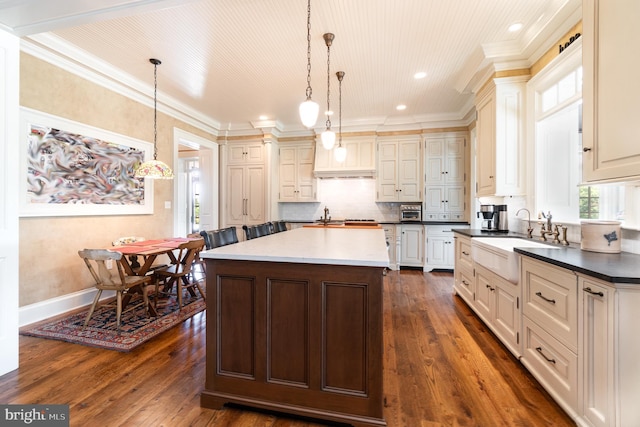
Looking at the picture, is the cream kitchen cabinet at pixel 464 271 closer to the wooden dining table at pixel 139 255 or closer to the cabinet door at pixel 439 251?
the cabinet door at pixel 439 251

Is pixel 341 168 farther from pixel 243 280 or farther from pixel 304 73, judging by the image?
pixel 243 280

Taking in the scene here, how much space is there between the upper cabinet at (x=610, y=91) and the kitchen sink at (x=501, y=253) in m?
0.69

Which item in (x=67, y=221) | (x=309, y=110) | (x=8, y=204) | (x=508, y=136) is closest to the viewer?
(x=8, y=204)

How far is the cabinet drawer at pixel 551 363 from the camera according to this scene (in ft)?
4.83

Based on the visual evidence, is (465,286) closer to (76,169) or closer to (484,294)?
(484,294)

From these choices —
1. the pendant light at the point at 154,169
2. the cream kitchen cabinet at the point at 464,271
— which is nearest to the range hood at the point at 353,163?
the cream kitchen cabinet at the point at 464,271

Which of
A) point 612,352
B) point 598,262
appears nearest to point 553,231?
point 598,262

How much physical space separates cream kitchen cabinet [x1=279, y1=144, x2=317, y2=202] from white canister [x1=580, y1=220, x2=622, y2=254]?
447cm

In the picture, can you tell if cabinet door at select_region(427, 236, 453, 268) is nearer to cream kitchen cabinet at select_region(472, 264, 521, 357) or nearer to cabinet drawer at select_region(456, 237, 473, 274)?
cabinet drawer at select_region(456, 237, 473, 274)

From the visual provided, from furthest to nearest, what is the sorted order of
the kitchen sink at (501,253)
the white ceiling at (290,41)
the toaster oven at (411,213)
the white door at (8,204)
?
the toaster oven at (411,213)
the white ceiling at (290,41)
the kitchen sink at (501,253)
the white door at (8,204)

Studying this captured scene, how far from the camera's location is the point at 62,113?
3.05m

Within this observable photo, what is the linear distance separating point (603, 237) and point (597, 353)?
0.89m

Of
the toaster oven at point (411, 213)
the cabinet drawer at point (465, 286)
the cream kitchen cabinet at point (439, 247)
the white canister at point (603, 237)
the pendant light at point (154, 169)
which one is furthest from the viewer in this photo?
the toaster oven at point (411, 213)

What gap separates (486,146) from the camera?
330cm
